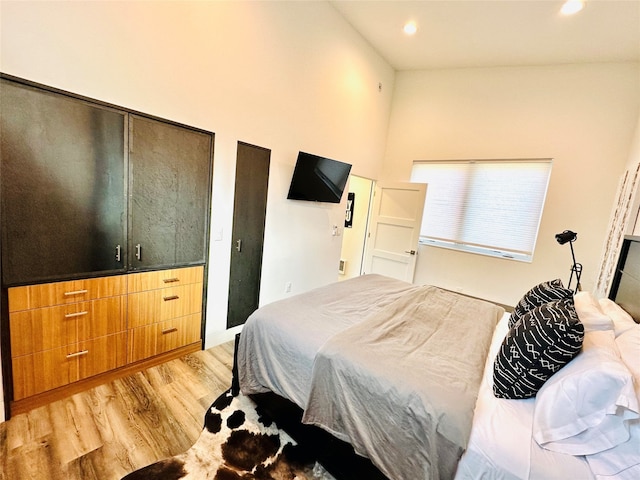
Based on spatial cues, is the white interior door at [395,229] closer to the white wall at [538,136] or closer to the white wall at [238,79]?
the white wall at [538,136]

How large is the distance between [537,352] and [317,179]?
256cm

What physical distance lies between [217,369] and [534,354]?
7.30ft

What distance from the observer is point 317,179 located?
3227 mm

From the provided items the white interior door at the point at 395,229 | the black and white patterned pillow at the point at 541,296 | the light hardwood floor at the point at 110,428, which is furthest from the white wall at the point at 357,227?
the light hardwood floor at the point at 110,428

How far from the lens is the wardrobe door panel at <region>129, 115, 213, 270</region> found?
1968 millimetres

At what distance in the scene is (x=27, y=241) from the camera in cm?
159

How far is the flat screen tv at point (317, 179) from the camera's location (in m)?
3.02

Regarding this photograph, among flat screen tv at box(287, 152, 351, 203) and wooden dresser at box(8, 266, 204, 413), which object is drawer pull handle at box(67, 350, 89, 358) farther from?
flat screen tv at box(287, 152, 351, 203)

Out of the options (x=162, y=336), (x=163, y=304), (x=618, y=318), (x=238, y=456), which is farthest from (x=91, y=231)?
(x=618, y=318)

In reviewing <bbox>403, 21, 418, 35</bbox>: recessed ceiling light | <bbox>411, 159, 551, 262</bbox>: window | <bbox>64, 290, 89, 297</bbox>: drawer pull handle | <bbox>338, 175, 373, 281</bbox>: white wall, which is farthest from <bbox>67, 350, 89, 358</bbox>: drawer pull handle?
<bbox>403, 21, 418, 35</bbox>: recessed ceiling light

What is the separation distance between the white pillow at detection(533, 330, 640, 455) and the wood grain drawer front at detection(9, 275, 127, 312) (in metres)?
2.49

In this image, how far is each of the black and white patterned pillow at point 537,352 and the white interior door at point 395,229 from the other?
285 cm

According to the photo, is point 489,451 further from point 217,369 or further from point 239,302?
point 239,302

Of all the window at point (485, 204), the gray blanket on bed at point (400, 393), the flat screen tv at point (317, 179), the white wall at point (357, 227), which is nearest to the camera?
the gray blanket on bed at point (400, 393)
